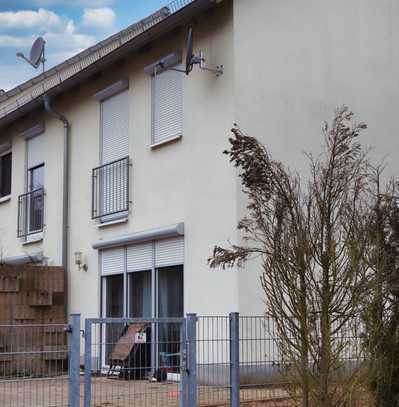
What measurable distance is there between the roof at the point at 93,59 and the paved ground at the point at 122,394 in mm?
6593

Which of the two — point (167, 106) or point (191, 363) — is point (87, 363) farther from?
point (167, 106)

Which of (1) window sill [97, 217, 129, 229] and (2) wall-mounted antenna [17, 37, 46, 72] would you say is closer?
(1) window sill [97, 217, 129, 229]

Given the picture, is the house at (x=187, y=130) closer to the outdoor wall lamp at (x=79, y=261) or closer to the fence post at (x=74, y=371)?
the outdoor wall lamp at (x=79, y=261)

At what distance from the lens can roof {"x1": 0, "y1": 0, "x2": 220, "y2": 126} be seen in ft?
46.6

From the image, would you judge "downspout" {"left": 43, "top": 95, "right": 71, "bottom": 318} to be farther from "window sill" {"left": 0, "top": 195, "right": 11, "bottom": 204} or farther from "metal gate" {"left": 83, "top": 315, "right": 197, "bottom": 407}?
"metal gate" {"left": 83, "top": 315, "right": 197, "bottom": 407}

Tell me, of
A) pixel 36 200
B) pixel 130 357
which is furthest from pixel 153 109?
pixel 130 357

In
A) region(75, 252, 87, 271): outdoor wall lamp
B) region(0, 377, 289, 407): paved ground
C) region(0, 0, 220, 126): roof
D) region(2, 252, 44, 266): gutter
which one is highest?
region(0, 0, 220, 126): roof

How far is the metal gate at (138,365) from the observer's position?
31.2ft

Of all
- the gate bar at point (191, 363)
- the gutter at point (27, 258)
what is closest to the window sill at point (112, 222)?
the gutter at point (27, 258)

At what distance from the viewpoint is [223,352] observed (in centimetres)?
1079

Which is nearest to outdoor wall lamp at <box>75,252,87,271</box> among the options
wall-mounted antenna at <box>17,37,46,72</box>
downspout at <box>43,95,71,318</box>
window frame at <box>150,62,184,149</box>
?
downspout at <box>43,95,71,318</box>

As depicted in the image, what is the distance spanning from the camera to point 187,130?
1422 cm

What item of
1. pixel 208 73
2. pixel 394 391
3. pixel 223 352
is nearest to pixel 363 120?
pixel 208 73

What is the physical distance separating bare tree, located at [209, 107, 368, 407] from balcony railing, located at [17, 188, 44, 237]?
452 inches
